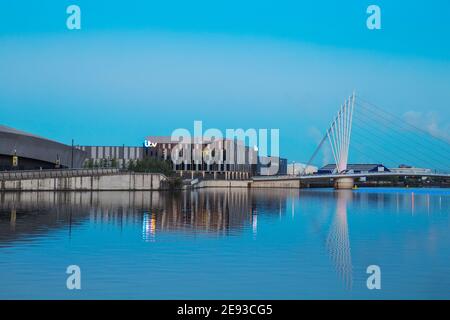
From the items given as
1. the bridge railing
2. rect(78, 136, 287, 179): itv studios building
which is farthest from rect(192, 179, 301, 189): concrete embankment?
the bridge railing

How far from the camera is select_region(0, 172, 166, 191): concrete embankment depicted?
279 feet

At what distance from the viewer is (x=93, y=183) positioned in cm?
9456

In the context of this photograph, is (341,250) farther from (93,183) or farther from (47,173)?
(93,183)

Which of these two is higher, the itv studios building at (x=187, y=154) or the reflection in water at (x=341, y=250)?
the itv studios building at (x=187, y=154)

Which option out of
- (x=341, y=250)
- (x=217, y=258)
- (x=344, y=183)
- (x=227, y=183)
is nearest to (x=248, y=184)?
(x=227, y=183)

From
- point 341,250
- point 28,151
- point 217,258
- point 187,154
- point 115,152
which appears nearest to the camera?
point 217,258

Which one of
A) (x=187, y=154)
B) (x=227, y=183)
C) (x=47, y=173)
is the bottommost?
(x=227, y=183)

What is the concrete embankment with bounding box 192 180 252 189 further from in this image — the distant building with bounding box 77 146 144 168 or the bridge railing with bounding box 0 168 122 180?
the bridge railing with bounding box 0 168 122 180

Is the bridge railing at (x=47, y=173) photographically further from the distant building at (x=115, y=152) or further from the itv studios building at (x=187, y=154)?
the distant building at (x=115, y=152)

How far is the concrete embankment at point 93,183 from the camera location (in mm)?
85188

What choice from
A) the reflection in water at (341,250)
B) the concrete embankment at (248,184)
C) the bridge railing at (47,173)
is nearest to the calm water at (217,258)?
the reflection in water at (341,250)

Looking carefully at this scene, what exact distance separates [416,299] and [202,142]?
6486 inches

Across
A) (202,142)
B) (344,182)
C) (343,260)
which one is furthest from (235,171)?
(343,260)
